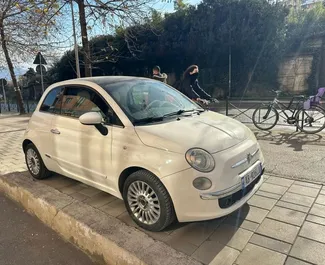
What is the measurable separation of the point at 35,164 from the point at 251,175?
10.7 feet

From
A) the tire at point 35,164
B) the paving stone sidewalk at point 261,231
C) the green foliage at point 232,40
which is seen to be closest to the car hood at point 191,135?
the paving stone sidewalk at point 261,231

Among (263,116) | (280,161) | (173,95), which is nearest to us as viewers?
(173,95)

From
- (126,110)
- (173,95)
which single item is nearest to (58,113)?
(126,110)

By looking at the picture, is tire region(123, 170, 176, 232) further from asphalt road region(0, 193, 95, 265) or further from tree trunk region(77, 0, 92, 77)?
tree trunk region(77, 0, 92, 77)

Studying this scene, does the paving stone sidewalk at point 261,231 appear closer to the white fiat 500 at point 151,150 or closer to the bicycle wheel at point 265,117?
the white fiat 500 at point 151,150

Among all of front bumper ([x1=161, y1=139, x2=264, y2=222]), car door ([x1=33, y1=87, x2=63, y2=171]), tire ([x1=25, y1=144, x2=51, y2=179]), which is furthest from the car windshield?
tire ([x1=25, y1=144, x2=51, y2=179])

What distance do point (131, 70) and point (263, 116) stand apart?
16530 mm

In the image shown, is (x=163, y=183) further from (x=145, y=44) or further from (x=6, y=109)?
(x=6, y=109)

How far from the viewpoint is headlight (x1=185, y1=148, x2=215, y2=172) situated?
7.68 ft

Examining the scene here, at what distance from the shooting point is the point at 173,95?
3.61 metres

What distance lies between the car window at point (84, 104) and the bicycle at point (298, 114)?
202 inches

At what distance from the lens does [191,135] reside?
2.54m

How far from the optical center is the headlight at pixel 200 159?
2.34 m

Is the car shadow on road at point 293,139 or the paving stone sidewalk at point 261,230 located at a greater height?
the paving stone sidewalk at point 261,230
